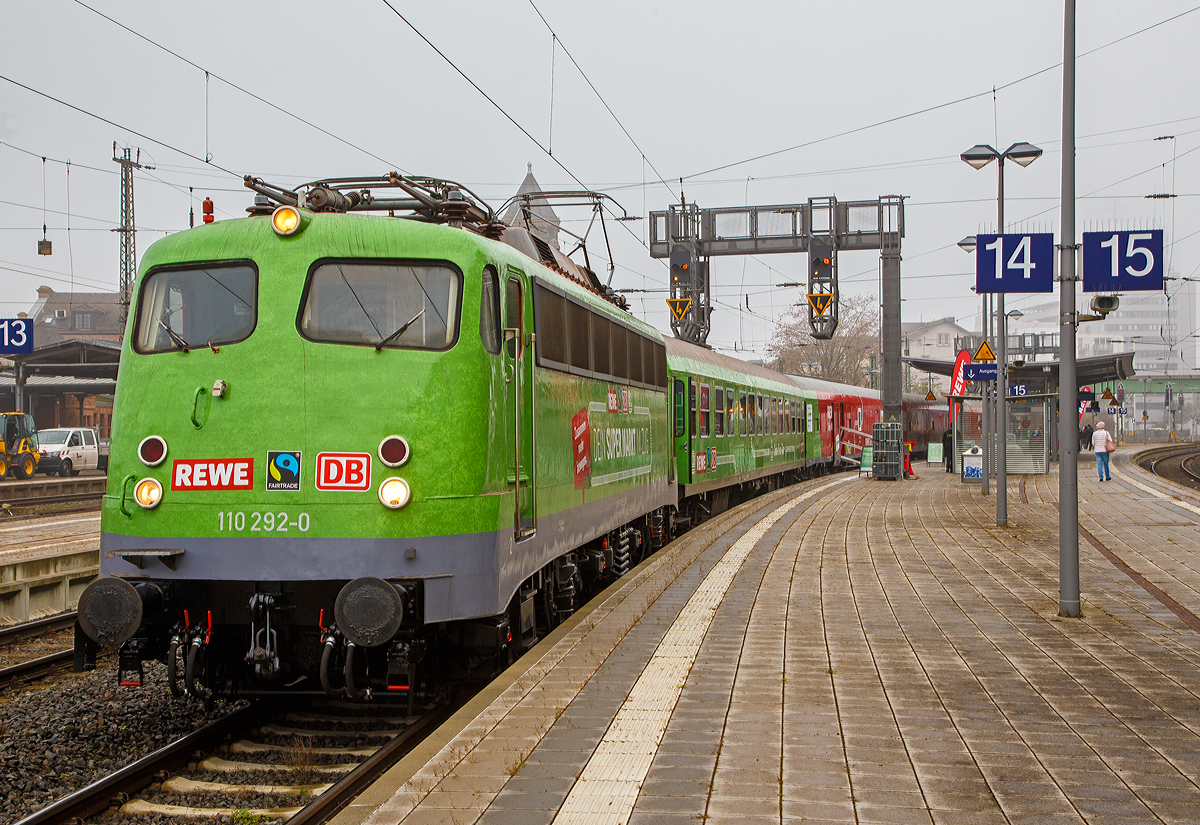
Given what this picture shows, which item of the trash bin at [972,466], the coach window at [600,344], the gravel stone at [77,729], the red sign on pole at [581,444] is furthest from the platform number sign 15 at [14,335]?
the trash bin at [972,466]

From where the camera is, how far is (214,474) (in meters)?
6.29

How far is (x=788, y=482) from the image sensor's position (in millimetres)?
31094

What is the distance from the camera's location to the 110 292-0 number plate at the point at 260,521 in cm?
617

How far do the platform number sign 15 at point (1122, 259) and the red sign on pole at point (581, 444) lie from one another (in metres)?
4.26

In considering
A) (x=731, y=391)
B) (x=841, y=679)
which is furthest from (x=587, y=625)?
(x=731, y=391)

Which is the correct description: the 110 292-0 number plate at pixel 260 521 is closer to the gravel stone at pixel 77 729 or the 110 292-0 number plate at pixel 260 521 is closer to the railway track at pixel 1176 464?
the gravel stone at pixel 77 729

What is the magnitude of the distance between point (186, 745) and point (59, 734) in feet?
3.92

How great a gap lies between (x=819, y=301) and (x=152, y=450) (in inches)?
882

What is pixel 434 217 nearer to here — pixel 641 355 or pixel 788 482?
pixel 641 355

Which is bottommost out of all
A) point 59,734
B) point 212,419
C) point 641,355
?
point 59,734

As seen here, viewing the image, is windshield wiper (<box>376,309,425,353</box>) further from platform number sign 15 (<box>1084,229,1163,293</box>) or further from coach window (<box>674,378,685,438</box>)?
coach window (<box>674,378,685,438</box>)

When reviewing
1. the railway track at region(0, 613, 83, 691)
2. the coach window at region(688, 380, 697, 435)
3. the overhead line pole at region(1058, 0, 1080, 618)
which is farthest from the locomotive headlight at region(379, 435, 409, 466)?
the coach window at region(688, 380, 697, 435)

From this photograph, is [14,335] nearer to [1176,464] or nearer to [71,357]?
[71,357]

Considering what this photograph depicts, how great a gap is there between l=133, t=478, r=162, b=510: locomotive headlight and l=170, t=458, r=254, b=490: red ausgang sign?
0.09 m
